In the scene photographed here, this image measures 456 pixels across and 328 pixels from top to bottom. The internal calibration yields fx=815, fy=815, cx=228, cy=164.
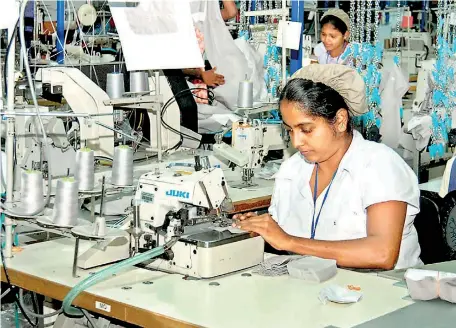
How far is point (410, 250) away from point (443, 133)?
111 inches

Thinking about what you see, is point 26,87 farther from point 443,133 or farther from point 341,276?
point 443,133

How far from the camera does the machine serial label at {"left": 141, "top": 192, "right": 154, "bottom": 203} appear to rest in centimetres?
261

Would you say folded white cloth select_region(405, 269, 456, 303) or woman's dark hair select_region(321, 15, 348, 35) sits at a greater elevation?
woman's dark hair select_region(321, 15, 348, 35)

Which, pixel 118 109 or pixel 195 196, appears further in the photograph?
pixel 118 109

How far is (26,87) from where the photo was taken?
3.92 metres

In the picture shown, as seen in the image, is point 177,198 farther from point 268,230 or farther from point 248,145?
point 248,145

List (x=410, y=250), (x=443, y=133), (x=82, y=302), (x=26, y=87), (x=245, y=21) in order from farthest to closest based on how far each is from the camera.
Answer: (x=245, y=21) < (x=443, y=133) < (x=26, y=87) < (x=410, y=250) < (x=82, y=302)

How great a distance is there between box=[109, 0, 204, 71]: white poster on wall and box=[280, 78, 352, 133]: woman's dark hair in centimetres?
169

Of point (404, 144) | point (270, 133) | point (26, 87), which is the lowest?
point (404, 144)

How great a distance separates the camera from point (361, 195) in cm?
272

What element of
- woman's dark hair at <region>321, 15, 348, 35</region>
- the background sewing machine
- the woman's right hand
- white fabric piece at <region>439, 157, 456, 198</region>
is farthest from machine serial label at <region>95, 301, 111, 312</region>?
the background sewing machine

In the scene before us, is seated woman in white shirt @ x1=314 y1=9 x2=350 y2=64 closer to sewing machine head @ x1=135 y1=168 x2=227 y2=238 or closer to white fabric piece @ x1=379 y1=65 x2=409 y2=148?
white fabric piece @ x1=379 y1=65 x2=409 y2=148

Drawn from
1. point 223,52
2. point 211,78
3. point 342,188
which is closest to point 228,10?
point 223,52

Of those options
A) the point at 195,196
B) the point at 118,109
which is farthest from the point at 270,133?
the point at 195,196
